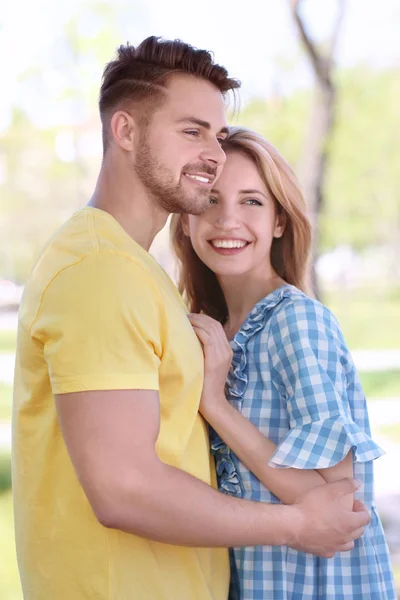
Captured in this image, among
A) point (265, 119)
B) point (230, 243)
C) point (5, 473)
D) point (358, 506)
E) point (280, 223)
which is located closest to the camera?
point (358, 506)

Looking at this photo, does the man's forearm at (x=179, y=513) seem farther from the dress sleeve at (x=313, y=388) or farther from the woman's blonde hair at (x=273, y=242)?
the woman's blonde hair at (x=273, y=242)

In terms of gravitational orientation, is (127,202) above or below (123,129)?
below

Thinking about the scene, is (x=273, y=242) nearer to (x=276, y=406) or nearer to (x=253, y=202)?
(x=253, y=202)

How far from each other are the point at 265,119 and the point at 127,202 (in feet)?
53.5

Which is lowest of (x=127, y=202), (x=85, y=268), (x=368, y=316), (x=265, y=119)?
(x=85, y=268)

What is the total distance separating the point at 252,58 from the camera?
49.6 feet

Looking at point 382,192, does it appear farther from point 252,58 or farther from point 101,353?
point 101,353

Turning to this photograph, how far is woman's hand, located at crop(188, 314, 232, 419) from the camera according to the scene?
75.5 inches

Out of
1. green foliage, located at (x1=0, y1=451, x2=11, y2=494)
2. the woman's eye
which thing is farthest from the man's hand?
green foliage, located at (x1=0, y1=451, x2=11, y2=494)

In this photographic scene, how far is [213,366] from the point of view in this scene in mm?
1933

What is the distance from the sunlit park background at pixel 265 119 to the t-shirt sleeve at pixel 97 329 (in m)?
1.01

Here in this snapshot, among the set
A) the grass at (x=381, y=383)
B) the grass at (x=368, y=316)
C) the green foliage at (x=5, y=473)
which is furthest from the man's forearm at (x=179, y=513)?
the grass at (x=368, y=316)

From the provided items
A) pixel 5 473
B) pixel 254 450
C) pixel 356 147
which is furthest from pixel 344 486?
pixel 356 147

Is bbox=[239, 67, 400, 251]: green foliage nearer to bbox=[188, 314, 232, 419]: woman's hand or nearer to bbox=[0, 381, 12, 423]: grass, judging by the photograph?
bbox=[0, 381, 12, 423]: grass
